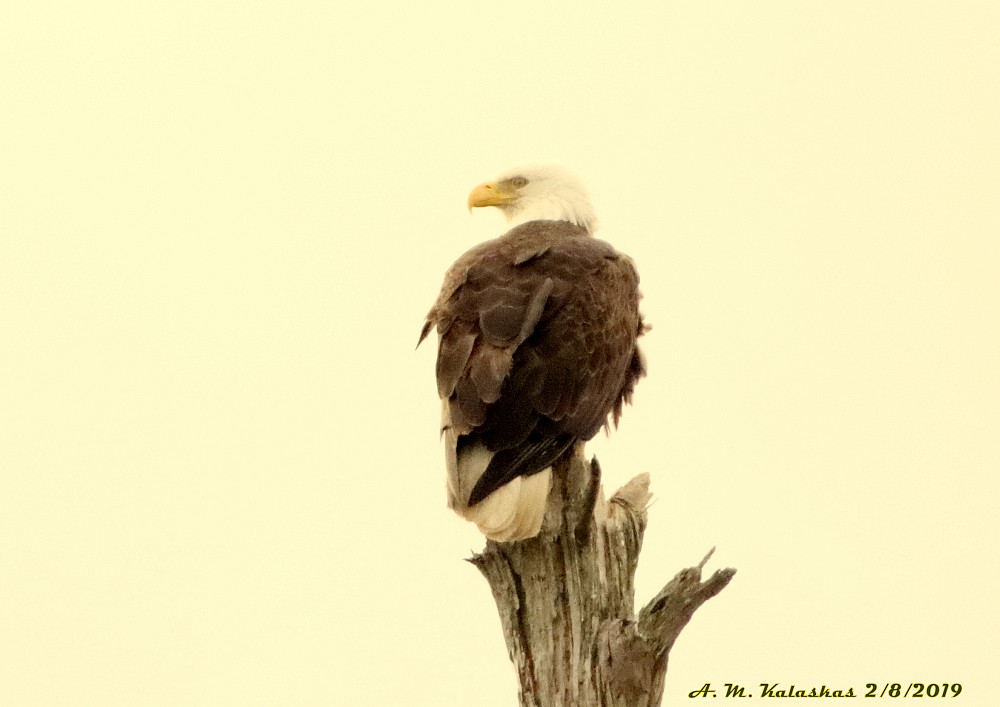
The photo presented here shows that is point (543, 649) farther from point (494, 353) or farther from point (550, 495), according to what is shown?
point (494, 353)

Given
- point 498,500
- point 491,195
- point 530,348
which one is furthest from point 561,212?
point 498,500

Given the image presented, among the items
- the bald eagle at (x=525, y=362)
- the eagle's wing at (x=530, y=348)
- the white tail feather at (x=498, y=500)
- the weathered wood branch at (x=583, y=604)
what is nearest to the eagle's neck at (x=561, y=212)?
the bald eagle at (x=525, y=362)

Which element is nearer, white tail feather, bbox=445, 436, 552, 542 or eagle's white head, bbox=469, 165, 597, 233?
white tail feather, bbox=445, 436, 552, 542

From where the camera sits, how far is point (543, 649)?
17.6 feet

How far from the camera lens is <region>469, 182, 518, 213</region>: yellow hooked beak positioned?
7.02 m

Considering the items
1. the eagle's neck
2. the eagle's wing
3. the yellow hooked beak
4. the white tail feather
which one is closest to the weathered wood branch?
the white tail feather

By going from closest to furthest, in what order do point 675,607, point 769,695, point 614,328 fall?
1. point 675,607
2. point 614,328
3. point 769,695

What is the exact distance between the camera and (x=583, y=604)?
5.36 meters

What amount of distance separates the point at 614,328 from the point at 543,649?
1.41m

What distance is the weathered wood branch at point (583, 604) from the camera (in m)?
5.24

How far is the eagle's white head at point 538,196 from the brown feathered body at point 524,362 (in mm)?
884

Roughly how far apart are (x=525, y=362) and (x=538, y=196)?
5.92ft

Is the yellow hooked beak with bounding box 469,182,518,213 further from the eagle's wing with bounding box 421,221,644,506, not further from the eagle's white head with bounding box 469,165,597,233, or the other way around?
the eagle's wing with bounding box 421,221,644,506

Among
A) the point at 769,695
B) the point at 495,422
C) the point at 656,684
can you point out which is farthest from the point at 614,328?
the point at 769,695
